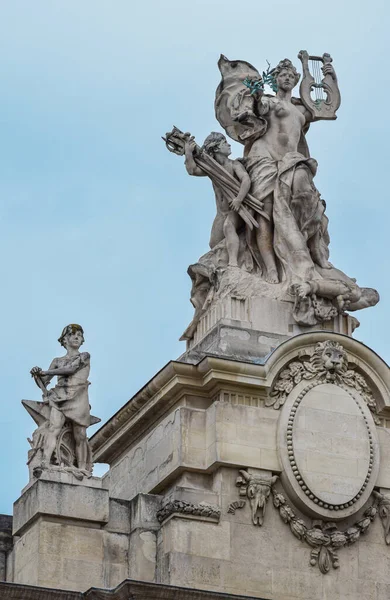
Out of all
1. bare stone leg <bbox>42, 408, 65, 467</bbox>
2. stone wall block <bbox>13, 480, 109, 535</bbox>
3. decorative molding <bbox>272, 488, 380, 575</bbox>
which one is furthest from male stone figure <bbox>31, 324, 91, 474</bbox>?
decorative molding <bbox>272, 488, 380, 575</bbox>

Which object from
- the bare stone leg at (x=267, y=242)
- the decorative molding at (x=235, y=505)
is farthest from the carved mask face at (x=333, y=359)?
the decorative molding at (x=235, y=505)

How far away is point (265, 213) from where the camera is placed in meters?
30.0

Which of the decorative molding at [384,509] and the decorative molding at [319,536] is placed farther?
the decorative molding at [384,509]

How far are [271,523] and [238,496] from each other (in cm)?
60

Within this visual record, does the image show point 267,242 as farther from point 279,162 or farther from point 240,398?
point 240,398

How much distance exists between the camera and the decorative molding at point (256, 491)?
27.5 metres

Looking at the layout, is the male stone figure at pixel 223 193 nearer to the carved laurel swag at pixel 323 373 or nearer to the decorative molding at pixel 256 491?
the carved laurel swag at pixel 323 373

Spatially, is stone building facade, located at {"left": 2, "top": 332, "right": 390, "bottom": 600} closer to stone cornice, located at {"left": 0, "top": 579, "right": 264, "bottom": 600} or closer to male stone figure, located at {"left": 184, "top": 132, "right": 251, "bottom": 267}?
stone cornice, located at {"left": 0, "top": 579, "right": 264, "bottom": 600}

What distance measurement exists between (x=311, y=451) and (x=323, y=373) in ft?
4.06

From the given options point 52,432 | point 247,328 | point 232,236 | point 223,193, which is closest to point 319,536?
point 247,328

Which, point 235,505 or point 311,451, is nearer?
point 235,505

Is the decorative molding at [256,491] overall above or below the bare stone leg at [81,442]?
below

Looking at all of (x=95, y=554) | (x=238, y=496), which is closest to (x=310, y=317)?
(x=238, y=496)

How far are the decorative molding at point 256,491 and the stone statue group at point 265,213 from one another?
8.79 feet
